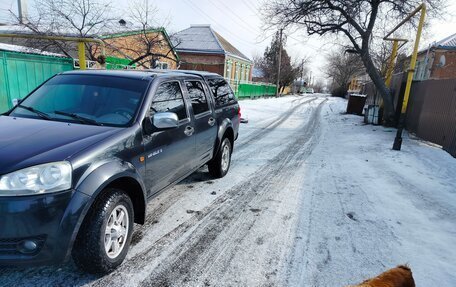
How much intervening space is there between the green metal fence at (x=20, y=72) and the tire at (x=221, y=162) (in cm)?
659

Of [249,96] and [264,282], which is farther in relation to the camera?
[249,96]

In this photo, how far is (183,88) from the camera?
163 inches

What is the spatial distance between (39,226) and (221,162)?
3541mm

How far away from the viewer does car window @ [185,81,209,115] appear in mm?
4309

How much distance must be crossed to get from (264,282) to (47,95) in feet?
10.4

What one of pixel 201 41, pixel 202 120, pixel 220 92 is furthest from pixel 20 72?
pixel 201 41

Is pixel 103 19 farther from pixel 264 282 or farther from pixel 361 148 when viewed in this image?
pixel 264 282

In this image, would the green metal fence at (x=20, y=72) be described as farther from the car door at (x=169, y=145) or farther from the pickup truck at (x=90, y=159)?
the car door at (x=169, y=145)

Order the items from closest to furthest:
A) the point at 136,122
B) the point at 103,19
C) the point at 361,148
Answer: the point at 136,122
the point at 361,148
the point at 103,19

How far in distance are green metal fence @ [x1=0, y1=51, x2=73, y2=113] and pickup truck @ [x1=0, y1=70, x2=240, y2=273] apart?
582 centimetres

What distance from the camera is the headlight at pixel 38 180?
2.08m

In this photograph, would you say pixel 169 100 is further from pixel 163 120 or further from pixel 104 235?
pixel 104 235

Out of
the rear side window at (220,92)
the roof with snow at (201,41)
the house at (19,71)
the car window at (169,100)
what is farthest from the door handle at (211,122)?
the roof with snow at (201,41)

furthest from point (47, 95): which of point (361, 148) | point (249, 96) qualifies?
point (249, 96)
